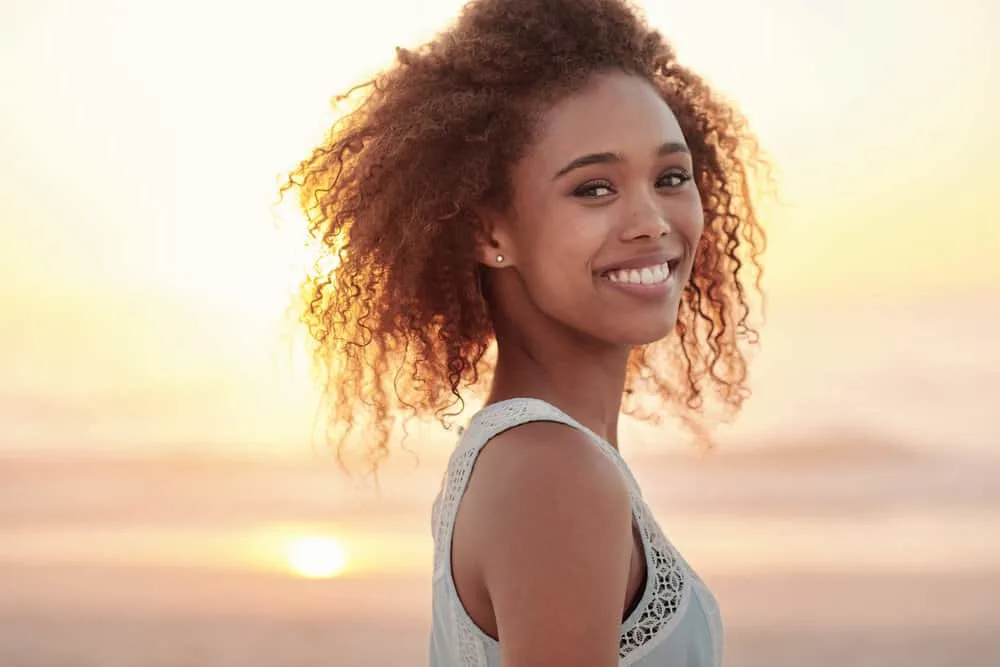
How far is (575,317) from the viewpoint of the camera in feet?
8.61

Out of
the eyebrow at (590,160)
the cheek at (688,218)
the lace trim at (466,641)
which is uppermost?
the eyebrow at (590,160)

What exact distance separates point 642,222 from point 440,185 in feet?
1.44

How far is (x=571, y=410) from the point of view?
2.70 metres

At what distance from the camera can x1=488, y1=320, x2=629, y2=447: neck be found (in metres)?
2.69

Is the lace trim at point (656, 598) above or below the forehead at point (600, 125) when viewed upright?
below

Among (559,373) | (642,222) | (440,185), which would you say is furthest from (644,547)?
(440,185)

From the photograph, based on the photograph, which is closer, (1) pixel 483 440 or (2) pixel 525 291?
(1) pixel 483 440

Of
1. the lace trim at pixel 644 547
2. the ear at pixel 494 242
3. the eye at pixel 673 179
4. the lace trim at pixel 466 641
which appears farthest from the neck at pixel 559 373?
the lace trim at pixel 466 641

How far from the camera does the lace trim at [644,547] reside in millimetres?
2266

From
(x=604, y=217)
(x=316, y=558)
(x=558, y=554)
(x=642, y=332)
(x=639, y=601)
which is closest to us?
(x=558, y=554)

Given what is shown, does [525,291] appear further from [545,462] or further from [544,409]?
[545,462]

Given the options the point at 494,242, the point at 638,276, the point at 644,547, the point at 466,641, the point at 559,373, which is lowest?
the point at 466,641

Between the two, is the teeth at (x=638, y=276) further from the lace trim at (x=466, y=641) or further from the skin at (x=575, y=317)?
the lace trim at (x=466, y=641)

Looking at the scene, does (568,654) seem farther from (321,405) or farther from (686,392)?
(686,392)
